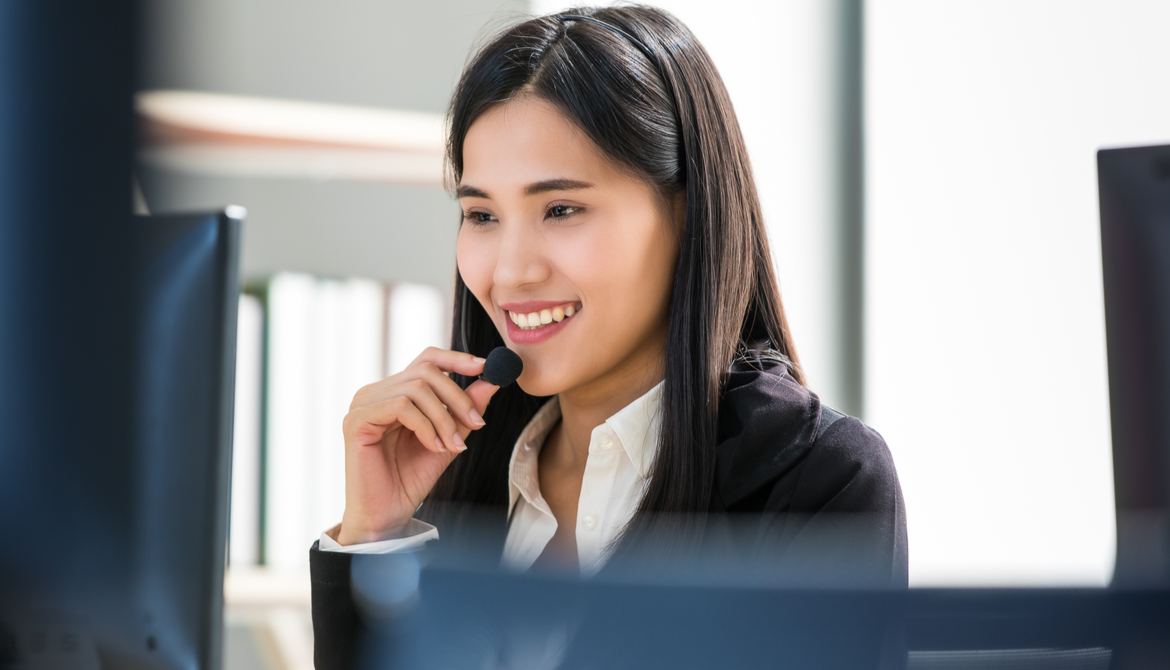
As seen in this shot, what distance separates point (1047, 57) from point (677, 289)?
182cm

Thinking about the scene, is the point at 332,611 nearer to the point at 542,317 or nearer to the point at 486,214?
the point at 542,317

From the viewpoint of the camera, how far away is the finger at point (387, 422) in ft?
3.26

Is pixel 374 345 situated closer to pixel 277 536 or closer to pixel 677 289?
pixel 277 536

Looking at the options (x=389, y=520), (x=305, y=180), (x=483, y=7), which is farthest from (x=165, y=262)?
(x=483, y=7)

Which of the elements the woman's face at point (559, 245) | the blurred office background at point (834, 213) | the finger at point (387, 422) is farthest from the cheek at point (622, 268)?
the blurred office background at point (834, 213)

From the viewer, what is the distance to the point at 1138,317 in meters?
0.56

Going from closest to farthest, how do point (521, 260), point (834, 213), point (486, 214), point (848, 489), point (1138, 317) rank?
point (1138, 317)
point (848, 489)
point (521, 260)
point (486, 214)
point (834, 213)

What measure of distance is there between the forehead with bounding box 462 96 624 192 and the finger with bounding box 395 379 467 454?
0.23m

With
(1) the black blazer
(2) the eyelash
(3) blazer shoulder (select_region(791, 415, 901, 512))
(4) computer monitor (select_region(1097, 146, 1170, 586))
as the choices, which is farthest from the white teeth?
(4) computer monitor (select_region(1097, 146, 1170, 586))

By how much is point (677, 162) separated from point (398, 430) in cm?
45

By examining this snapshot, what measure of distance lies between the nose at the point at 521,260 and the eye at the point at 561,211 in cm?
3

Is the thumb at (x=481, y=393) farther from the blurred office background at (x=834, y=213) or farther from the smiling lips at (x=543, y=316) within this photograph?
the blurred office background at (x=834, y=213)

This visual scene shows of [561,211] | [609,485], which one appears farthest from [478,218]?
[609,485]

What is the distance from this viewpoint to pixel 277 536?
192 centimetres
